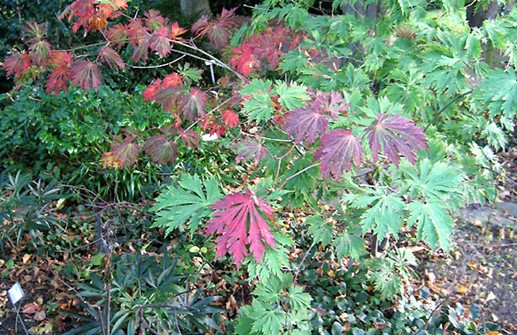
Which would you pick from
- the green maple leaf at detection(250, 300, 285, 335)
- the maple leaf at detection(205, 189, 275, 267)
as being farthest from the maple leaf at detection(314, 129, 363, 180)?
the green maple leaf at detection(250, 300, 285, 335)

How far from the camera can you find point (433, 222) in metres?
1.62

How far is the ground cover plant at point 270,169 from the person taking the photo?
1.71 metres

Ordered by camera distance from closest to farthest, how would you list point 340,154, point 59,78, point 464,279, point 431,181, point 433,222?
1. point 340,154
2. point 433,222
3. point 431,181
4. point 59,78
5. point 464,279

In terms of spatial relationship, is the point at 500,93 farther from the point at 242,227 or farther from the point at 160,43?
the point at 160,43

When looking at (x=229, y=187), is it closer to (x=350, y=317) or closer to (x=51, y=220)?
(x=51, y=220)

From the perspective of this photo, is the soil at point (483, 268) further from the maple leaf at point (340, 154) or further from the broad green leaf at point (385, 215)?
the maple leaf at point (340, 154)

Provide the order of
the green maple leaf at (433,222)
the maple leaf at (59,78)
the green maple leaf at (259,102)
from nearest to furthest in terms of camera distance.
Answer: the green maple leaf at (433,222) < the green maple leaf at (259,102) < the maple leaf at (59,78)

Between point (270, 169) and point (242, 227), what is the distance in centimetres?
64

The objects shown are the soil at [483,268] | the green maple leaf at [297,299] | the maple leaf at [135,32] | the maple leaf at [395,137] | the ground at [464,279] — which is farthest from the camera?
the soil at [483,268]

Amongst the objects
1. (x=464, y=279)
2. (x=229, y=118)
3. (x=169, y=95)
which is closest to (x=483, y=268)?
(x=464, y=279)

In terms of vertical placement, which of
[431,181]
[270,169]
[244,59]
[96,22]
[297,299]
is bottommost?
[297,299]

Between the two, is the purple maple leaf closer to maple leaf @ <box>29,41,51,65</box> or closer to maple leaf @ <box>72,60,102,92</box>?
maple leaf @ <box>72,60,102,92</box>

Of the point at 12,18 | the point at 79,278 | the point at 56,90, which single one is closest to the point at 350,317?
the point at 79,278

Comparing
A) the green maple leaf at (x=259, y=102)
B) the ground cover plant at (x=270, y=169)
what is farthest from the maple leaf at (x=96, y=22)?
the green maple leaf at (x=259, y=102)
